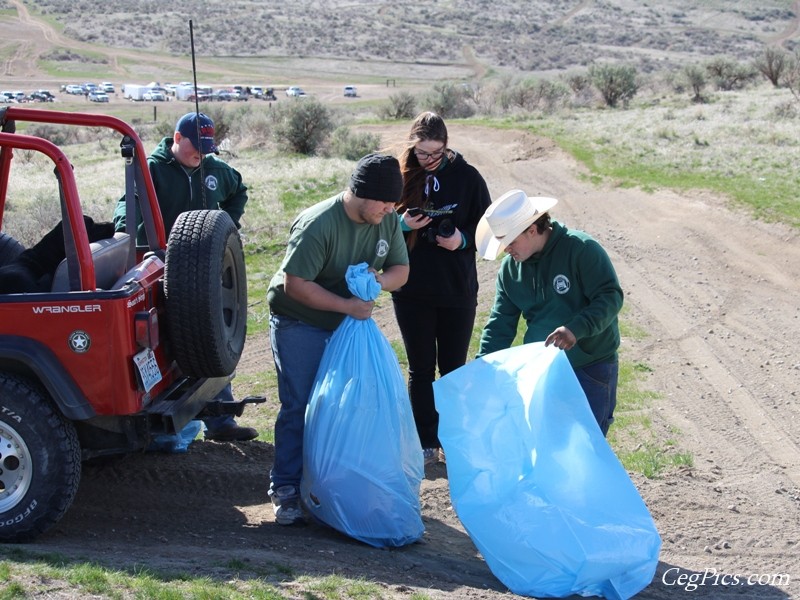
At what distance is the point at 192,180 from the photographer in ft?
20.1

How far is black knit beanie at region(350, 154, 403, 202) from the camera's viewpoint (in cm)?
463

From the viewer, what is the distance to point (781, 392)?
26.2 feet

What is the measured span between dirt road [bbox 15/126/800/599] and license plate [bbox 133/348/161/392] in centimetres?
75

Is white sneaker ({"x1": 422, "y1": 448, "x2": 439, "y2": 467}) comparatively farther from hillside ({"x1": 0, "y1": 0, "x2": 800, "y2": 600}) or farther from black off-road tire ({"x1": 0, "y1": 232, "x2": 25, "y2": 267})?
black off-road tire ({"x1": 0, "y1": 232, "x2": 25, "y2": 267})

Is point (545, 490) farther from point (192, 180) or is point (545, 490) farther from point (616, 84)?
point (616, 84)

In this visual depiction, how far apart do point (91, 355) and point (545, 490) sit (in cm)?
202

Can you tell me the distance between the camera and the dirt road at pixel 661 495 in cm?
443

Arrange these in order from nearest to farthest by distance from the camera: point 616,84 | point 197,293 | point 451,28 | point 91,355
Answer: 1. point 91,355
2. point 197,293
3. point 616,84
4. point 451,28

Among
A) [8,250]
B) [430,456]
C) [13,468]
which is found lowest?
[430,456]

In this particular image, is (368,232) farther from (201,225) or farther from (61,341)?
(61,341)

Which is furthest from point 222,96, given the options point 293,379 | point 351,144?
point 293,379

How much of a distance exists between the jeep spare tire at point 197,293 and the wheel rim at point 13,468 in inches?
31.0


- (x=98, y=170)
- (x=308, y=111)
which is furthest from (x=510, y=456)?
(x=308, y=111)

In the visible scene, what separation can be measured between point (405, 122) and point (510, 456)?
Answer: 29.3 metres
